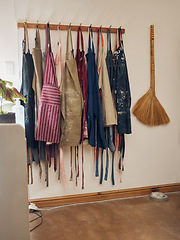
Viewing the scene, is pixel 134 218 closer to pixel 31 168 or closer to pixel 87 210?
pixel 87 210

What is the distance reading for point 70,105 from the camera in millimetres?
2312

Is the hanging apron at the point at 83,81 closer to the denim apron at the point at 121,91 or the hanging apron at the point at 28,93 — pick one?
the denim apron at the point at 121,91

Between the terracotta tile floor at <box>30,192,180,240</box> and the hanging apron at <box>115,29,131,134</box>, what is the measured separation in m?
0.72

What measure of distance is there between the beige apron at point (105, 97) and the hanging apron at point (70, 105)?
0.75 ft

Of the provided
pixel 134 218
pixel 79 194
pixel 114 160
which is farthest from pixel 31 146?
pixel 134 218

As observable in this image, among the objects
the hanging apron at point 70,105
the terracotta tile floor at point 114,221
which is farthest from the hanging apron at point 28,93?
the terracotta tile floor at point 114,221

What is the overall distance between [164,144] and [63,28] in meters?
1.57

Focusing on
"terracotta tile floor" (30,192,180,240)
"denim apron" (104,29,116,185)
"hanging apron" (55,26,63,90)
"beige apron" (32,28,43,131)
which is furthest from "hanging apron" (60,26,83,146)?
"terracotta tile floor" (30,192,180,240)

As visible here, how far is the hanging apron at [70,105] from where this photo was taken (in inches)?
91.0

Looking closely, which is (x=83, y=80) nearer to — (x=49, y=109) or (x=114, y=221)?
(x=49, y=109)

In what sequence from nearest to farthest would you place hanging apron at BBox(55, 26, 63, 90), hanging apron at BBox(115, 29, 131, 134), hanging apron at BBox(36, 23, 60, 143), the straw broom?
hanging apron at BBox(36, 23, 60, 143)
hanging apron at BBox(55, 26, 63, 90)
hanging apron at BBox(115, 29, 131, 134)
the straw broom

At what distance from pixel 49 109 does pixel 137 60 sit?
1.06 m

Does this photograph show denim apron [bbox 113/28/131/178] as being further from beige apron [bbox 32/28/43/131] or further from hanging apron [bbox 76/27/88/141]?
beige apron [bbox 32/28/43/131]

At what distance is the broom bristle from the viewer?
2654 mm
